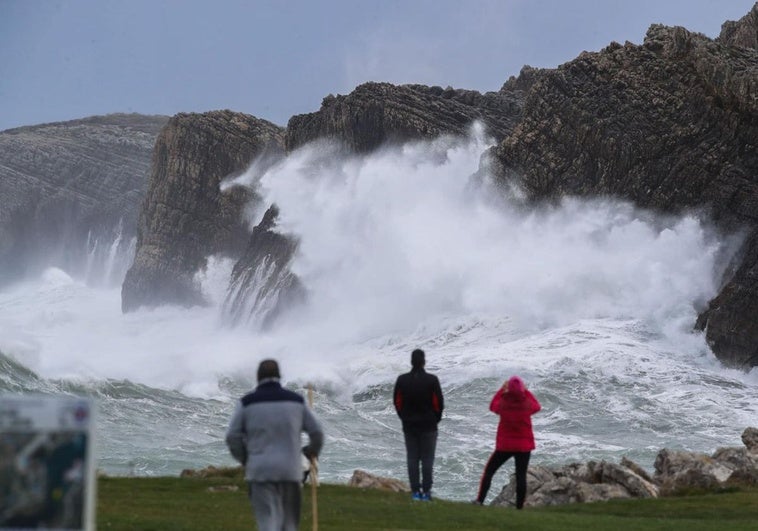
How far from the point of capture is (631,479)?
74.4 ft

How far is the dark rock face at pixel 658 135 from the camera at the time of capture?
63.6 m

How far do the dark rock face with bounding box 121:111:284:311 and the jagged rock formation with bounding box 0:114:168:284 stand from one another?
3299cm

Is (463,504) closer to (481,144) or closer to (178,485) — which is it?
(178,485)

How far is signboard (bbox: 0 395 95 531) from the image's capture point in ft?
23.8

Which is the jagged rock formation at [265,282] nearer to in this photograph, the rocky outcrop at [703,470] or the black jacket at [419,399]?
the rocky outcrop at [703,470]

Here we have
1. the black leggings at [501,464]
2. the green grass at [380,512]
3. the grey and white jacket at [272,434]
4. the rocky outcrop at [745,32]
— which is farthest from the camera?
the rocky outcrop at [745,32]

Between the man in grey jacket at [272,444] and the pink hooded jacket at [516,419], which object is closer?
the man in grey jacket at [272,444]

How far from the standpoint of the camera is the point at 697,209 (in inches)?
2584

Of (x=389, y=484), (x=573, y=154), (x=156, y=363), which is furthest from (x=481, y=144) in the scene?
(x=389, y=484)

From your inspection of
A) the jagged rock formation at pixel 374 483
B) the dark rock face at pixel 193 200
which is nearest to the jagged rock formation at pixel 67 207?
the dark rock face at pixel 193 200

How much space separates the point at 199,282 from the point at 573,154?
54098mm

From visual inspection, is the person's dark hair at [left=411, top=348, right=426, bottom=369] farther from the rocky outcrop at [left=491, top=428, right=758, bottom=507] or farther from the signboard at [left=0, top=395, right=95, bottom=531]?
the signboard at [left=0, top=395, right=95, bottom=531]

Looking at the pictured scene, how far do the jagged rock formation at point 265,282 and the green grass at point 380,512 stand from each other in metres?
62.9

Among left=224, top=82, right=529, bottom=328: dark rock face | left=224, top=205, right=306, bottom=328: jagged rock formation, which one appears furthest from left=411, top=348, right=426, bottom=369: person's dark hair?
left=224, top=82, right=529, bottom=328: dark rock face
